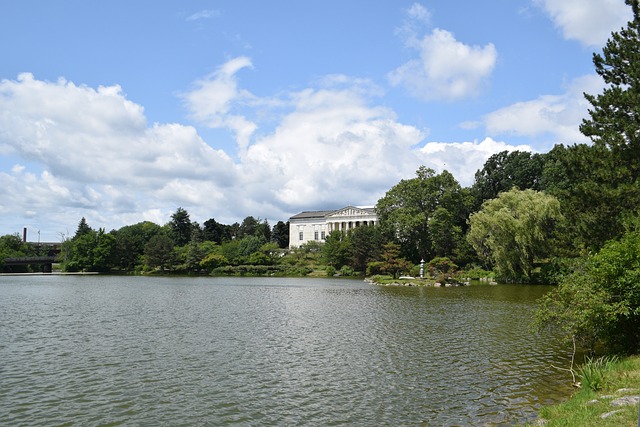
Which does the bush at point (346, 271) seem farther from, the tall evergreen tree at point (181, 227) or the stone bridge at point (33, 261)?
the stone bridge at point (33, 261)

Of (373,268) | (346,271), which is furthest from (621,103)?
(346,271)

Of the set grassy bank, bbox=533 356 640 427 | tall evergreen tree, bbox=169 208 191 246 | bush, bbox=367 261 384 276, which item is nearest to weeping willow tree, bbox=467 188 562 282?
bush, bbox=367 261 384 276

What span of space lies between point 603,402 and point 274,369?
7437 mm

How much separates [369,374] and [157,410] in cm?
509

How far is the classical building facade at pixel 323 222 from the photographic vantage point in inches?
4171

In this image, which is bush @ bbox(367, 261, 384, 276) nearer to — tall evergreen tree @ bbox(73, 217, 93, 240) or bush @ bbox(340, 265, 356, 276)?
bush @ bbox(340, 265, 356, 276)

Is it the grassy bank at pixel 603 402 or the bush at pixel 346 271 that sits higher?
the bush at pixel 346 271

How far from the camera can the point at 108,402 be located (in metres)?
9.70

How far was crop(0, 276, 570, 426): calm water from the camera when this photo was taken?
30.0 ft

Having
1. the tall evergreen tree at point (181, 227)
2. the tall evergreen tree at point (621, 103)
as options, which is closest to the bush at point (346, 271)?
the tall evergreen tree at point (181, 227)

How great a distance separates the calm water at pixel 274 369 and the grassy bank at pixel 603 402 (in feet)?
2.99

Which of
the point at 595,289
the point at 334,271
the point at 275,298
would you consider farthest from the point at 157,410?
the point at 334,271

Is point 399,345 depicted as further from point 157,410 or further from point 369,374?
point 157,410

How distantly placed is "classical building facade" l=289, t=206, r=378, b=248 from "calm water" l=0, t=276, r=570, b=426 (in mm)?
Answer: 82830
